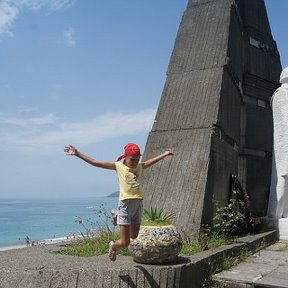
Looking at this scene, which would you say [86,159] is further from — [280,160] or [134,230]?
[280,160]

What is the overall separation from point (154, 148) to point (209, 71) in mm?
1995

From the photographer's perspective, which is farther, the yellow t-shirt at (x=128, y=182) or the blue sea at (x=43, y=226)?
the blue sea at (x=43, y=226)

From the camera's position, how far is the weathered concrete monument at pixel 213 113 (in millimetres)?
7473

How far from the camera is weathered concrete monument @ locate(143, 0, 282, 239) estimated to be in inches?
294

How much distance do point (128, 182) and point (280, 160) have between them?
5374 mm

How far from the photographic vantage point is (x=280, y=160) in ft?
30.3

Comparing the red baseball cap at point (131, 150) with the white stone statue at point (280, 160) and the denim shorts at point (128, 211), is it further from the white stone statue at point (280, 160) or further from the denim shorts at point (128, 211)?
the white stone statue at point (280, 160)

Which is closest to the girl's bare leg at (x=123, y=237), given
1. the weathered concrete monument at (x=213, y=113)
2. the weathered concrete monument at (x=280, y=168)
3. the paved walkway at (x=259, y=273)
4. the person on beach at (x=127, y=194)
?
the person on beach at (x=127, y=194)

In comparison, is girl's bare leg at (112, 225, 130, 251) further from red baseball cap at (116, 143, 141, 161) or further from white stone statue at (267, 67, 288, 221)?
white stone statue at (267, 67, 288, 221)

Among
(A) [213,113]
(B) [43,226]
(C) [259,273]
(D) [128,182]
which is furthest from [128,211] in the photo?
(B) [43,226]

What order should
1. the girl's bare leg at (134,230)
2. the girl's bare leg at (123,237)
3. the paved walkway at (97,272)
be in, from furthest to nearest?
the girl's bare leg at (134,230)
the girl's bare leg at (123,237)
the paved walkway at (97,272)

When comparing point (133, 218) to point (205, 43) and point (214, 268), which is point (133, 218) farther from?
point (205, 43)

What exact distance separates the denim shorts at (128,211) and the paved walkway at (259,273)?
61.5 inches

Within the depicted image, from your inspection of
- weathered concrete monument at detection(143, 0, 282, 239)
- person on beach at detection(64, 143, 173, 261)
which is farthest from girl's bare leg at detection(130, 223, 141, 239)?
weathered concrete monument at detection(143, 0, 282, 239)
